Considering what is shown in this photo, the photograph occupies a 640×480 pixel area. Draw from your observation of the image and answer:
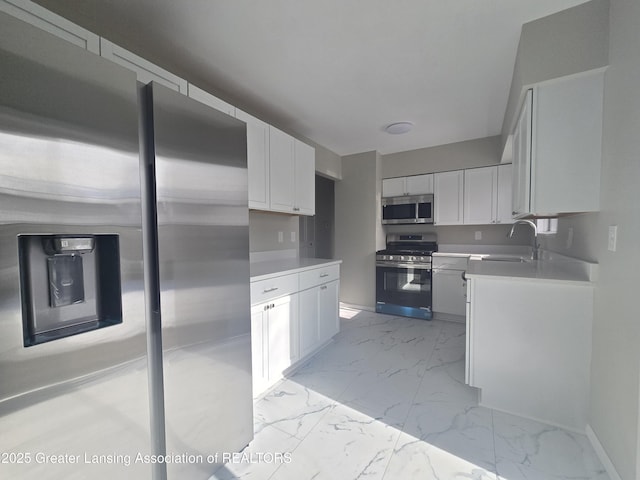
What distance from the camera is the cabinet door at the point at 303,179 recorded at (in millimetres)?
2619

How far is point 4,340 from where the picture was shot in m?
0.67

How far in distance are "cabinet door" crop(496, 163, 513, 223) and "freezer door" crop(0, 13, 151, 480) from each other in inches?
146

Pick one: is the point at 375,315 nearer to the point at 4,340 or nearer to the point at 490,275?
the point at 490,275

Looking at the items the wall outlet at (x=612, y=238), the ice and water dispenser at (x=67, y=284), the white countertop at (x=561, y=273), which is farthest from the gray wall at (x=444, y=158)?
the ice and water dispenser at (x=67, y=284)

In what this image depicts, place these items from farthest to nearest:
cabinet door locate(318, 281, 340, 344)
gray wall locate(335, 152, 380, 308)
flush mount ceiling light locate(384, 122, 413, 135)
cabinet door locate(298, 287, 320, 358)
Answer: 1. gray wall locate(335, 152, 380, 308)
2. flush mount ceiling light locate(384, 122, 413, 135)
3. cabinet door locate(318, 281, 340, 344)
4. cabinet door locate(298, 287, 320, 358)

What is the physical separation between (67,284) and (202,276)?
434 millimetres

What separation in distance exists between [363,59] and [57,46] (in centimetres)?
162

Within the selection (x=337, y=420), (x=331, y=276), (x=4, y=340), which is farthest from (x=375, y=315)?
(x=4, y=340)

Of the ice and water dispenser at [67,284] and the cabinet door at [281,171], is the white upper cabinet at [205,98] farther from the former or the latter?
the ice and water dispenser at [67,284]

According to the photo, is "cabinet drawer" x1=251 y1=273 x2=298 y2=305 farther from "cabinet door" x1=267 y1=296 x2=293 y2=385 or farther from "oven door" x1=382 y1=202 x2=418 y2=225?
"oven door" x1=382 y1=202 x2=418 y2=225

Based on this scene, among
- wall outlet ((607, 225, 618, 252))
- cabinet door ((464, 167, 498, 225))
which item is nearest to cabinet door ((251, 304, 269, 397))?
wall outlet ((607, 225, 618, 252))

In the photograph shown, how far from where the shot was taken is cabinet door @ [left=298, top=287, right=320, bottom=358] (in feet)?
7.34

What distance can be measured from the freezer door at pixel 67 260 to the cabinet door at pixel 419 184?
3.49 metres

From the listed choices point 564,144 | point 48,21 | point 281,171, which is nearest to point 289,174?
point 281,171
